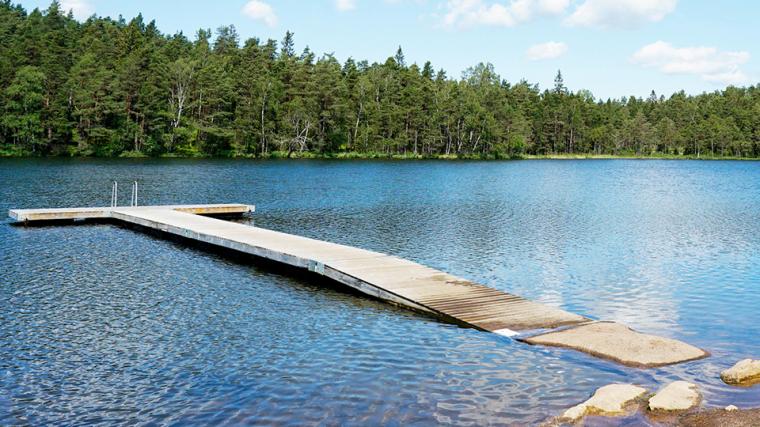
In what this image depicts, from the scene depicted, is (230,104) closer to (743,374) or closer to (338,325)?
(338,325)

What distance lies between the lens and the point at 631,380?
11.1 metres

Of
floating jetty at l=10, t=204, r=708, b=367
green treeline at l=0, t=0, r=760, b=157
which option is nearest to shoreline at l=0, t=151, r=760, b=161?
green treeline at l=0, t=0, r=760, b=157

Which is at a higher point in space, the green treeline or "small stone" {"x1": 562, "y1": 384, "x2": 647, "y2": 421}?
the green treeline

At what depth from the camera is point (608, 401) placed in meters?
9.69

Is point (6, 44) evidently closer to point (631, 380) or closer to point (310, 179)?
point (310, 179)

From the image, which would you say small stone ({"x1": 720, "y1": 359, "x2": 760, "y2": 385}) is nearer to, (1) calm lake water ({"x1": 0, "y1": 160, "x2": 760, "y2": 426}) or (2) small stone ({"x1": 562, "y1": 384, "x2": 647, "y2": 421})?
(1) calm lake water ({"x1": 0, "y1": 160, "x2": 760, "y2": 426})

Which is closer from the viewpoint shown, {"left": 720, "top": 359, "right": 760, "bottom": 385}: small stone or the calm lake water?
the calm lake water

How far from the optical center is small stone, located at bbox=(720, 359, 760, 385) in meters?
10.9

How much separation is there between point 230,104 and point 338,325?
104 m

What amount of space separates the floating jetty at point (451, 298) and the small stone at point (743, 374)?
1034mm

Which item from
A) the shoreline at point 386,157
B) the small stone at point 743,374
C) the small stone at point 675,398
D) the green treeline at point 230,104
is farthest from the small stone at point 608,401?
the green treeline at point 230,104

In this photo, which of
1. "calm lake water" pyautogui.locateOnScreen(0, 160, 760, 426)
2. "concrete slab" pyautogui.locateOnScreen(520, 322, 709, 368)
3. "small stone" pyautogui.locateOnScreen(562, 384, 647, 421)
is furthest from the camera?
"concrete slab" pyautogui.locateOnScreen(520, 322, 709, 368)

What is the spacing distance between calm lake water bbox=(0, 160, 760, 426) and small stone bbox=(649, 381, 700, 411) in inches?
11.7

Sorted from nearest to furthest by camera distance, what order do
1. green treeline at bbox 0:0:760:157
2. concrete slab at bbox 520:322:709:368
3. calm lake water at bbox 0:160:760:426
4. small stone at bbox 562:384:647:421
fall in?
small stone at bbox 562:384:647:421, calm lake water at bbox 0:160:760:426, concrete slab at bbox 520:322:709:368, green treeline at bbox 0:0:760:157
